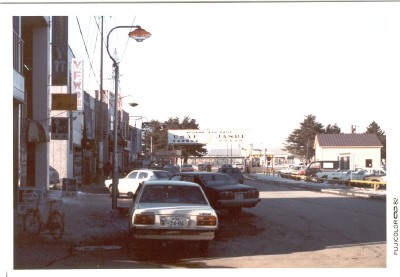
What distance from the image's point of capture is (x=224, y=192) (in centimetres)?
1695

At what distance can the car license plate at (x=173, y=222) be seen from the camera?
10320mm

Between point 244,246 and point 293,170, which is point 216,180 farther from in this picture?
point 293,170

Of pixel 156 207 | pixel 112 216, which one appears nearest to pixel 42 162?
pixel 112 216

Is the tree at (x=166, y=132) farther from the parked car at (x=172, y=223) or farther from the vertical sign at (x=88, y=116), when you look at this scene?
the parked car at (x=172, y=223)

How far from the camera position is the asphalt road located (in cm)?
989

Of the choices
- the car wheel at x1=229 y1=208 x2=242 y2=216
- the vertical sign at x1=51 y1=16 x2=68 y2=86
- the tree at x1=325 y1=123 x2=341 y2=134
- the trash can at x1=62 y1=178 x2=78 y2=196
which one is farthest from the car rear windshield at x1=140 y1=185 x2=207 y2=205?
the tree at x1=325 y1=123 x2=341 y2=134

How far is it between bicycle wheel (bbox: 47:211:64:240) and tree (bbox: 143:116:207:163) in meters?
61.4

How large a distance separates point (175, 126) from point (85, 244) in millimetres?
70981

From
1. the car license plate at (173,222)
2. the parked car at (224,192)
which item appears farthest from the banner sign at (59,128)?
the car license plate at (173,222)

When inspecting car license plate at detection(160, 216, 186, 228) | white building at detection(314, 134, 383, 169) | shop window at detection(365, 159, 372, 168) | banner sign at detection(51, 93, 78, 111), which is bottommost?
car license plate at detection(160, 216, 186, 228)

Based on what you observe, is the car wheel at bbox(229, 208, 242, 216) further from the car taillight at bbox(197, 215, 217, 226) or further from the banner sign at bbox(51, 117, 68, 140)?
the car taillight at bbox(197, 215, 217, 226)

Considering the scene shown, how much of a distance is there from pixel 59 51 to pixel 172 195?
10456 mm

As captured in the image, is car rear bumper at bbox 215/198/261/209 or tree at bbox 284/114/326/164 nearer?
car rear bumper at bbox 215/198/261/209

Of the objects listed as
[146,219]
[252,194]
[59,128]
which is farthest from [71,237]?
[59,128]
